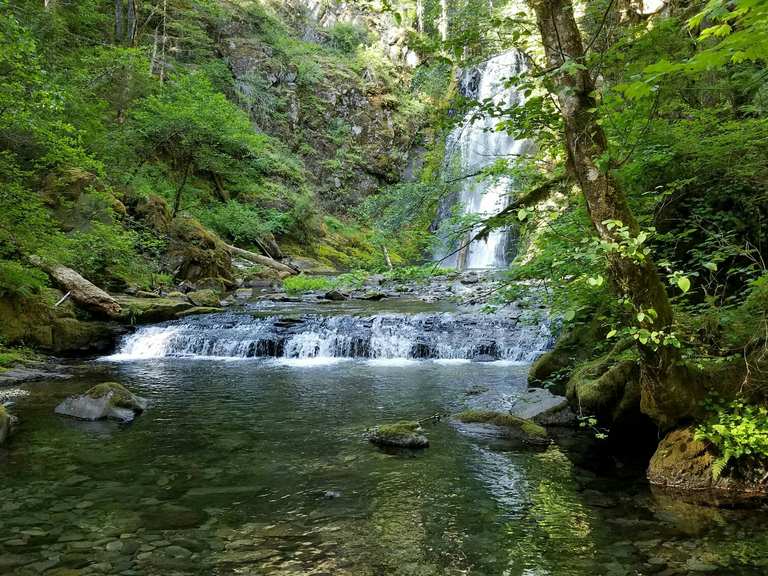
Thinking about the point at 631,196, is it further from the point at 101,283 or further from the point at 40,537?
the point at 101,283

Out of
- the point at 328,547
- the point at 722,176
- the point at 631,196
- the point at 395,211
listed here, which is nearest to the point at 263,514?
the point at 328,547

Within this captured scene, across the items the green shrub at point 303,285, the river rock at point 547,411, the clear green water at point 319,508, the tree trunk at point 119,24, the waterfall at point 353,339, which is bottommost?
the clear green water at point 319,508

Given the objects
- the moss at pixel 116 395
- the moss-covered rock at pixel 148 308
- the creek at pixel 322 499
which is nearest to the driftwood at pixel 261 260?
the moss-covered rock at pixel 148 308

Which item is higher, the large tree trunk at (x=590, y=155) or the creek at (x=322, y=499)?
the large tree trunk at (x=590, y=155)

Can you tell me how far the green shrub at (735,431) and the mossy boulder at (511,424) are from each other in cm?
228

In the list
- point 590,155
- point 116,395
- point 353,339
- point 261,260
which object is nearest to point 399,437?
point 590,155

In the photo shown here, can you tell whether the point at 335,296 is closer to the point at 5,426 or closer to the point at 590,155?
the point at 5,426

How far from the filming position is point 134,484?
539cm

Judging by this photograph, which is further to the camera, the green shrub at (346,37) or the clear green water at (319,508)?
the green shrub at (346,37)

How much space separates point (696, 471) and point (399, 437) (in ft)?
10.8

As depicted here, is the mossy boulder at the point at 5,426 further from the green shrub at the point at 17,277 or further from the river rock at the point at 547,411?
the river rock at the point at 547,411

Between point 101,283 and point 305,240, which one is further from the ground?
point 305,240

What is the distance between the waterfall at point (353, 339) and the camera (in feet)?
44.8

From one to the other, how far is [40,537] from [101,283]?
46.4ft
